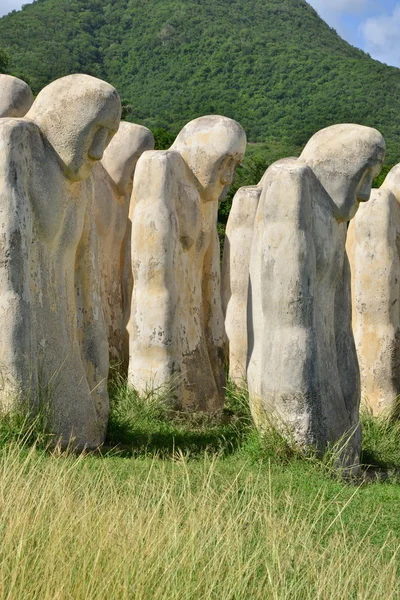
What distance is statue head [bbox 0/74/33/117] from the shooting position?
904 cm

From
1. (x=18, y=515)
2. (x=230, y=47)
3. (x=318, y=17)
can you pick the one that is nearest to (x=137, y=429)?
(x=18, y=515)

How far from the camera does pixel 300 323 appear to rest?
657cm

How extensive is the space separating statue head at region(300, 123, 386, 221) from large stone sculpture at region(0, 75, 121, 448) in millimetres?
1330

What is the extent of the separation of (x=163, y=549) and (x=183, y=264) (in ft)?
17.0

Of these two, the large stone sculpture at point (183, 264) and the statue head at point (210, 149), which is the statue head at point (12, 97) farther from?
the statue head at point (210, 149)

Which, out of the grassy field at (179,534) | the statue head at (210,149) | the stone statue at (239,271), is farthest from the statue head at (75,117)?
the stone statue at (239,271)

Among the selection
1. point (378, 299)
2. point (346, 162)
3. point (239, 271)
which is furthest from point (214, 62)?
point (346, 162)

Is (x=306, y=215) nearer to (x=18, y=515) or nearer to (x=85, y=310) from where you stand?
(x=85, y=310)

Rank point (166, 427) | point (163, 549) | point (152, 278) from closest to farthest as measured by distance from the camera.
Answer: point (163, 549)
point (166, 427)
point (152, 278)

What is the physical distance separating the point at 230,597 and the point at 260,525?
0.84 meters

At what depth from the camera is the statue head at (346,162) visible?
7051 millimetres

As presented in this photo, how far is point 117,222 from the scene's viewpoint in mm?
10445

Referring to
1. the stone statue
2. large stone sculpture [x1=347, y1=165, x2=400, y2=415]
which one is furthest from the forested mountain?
large stone sculpture [x1=347, y1=165, x2=400, y2=415]

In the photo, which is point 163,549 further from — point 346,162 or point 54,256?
point 346,162
